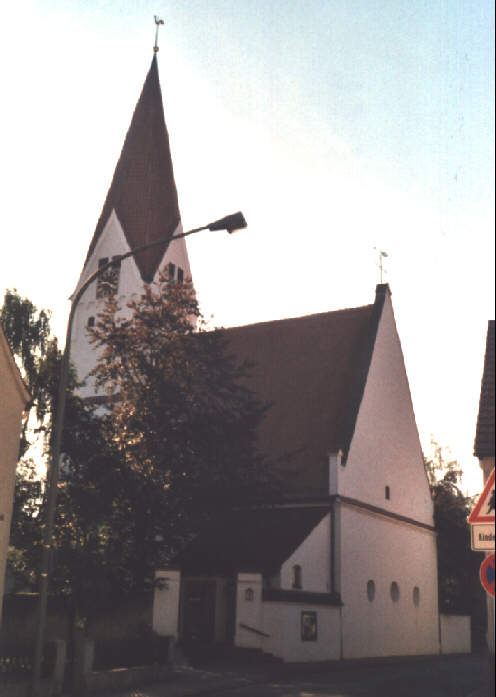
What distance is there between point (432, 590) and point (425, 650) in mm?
2576

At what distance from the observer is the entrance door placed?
2559 cm

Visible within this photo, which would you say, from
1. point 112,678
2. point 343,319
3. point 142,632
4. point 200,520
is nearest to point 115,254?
point 343,319

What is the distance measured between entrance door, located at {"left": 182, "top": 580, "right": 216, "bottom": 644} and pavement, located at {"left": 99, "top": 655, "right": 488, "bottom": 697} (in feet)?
14.6

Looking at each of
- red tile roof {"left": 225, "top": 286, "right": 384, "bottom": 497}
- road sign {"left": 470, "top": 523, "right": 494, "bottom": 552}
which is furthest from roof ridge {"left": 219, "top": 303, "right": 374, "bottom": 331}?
road sign {"left": 470, "top": 523, "right": 494, "bottom": 552}

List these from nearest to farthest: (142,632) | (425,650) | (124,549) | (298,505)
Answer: (142,632) → (124,549) → (298,505) → (425,650)

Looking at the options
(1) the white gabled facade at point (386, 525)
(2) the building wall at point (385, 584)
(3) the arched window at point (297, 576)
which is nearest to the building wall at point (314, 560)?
(3) the arched window at point (297, 576)

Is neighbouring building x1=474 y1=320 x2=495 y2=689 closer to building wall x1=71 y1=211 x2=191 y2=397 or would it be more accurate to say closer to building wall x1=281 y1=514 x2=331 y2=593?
building wall x1=281 y1=514 x2=331 y2=593

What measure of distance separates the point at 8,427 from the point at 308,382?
15.3 metres

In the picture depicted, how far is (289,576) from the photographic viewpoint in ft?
77.7

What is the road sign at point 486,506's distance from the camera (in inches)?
282

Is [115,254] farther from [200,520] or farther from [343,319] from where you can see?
[200,520]

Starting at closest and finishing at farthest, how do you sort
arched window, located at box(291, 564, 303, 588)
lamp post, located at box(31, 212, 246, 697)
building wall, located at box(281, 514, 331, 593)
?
lamp post, located at box(31, 212, 246, 697) < building wall, located at box(281, 514, 331, 593) < arched window, located at box(291, 564, 303, 588)

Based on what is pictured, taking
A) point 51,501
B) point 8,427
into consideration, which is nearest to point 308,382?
point 8,427

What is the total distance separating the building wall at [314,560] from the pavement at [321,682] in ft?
8.22
